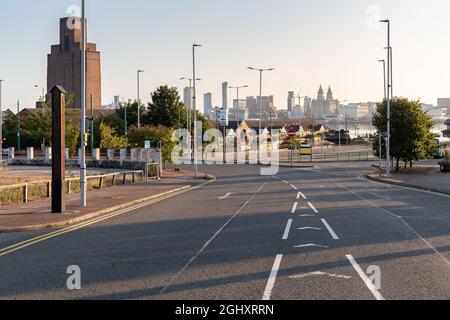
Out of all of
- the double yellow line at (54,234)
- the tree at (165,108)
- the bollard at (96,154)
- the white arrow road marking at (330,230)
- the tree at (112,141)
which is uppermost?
the tree at (165,108)

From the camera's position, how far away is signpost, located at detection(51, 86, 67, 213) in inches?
765

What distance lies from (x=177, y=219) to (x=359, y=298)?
35.3ft

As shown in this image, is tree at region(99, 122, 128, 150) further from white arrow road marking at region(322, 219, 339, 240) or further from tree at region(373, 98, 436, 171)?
white arrow road marking at region(322, 219, 339, 240)

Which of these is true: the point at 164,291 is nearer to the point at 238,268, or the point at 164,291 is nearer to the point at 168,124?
the point at 238,268

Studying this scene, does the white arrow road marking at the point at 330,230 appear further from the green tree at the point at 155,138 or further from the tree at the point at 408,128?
the green tree at the point at 155,138

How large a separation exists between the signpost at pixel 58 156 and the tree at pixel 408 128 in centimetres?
3646

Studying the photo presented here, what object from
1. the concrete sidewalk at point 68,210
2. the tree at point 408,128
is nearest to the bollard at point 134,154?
the tree at point 408,128

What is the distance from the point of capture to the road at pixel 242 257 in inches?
340

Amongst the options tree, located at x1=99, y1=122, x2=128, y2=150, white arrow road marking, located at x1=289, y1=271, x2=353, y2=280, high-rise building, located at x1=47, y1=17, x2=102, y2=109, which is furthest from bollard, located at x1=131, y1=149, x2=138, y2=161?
high-rise building, located at x1=47, y1=17, x2=102, y2=109

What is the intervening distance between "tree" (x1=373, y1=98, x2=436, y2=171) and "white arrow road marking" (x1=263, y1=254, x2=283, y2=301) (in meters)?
41.7

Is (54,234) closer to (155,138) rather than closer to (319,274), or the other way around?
(319,274)

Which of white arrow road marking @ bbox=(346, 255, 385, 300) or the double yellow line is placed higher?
white arrow road marking @ bbox=(346, 255, 385, 300)

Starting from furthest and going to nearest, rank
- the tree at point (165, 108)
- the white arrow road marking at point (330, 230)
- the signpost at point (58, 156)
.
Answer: the tree at point (165, 108), the signpost at point (58, 156), the white arrow road marking at point (330, 230)
